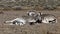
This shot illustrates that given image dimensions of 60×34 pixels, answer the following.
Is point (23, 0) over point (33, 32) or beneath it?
beneath

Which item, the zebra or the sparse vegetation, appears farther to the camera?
the sparse vegetation

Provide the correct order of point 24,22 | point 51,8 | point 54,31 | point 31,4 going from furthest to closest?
point 31,4 < point 51,8 < point 24,22 < point 54,31

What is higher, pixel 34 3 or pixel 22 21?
pixel 22 21

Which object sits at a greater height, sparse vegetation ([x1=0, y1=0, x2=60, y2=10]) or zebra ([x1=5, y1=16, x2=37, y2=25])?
zebra ([x1=5, y1=16, x2=37, y2=25])

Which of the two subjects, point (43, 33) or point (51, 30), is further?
point (51, 30)

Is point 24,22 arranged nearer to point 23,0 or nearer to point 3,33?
point 3,33

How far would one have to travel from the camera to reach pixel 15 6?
1634 cm

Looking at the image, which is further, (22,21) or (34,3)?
(34,3)

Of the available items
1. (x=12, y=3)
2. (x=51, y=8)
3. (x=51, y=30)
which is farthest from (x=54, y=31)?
(x=12, y=3)

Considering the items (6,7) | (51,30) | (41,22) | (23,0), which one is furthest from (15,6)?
(51,30)

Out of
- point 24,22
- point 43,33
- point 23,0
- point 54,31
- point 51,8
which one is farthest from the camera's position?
point 23,0

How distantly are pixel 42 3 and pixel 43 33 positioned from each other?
10.2m

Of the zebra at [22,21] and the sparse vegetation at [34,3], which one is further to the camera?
the sparse vegetation at [34,3]

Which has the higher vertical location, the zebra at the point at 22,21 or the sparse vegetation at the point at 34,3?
the zebra at the point at 22,21
